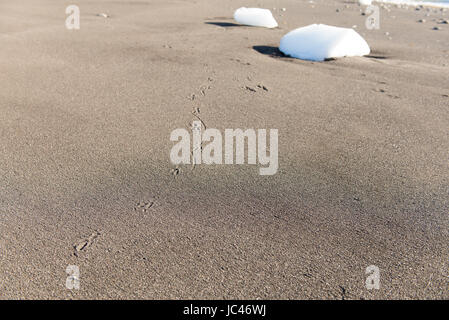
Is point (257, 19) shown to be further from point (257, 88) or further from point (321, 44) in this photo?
point (257, 88)

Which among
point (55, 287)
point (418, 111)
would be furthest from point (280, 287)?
point (418, 111)

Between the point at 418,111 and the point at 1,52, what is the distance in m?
3.52

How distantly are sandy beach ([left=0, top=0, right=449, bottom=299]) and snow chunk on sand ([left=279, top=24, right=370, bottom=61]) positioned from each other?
4.3 inches

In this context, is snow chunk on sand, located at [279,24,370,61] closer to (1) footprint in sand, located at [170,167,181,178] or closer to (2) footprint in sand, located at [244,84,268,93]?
(2) footprint in sand, located at [244,84,268,93]

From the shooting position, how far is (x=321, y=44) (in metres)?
3.94

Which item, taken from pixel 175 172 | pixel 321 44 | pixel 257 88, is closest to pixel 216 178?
pixel 175 172

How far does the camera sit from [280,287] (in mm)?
1467

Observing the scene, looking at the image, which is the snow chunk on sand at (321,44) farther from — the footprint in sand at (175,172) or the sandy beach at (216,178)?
the footprint in sand at (175,172)

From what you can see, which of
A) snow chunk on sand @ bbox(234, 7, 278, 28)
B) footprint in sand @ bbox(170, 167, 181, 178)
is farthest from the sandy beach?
snow chunk on sand @ bbox(234, 7, 278, 28)

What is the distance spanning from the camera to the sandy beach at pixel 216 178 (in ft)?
4.97

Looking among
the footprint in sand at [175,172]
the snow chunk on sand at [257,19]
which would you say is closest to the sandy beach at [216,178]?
the footprint in sand at [175,172]

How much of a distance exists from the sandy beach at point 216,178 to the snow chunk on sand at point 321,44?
11 centimetres

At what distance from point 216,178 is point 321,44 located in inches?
93.7
